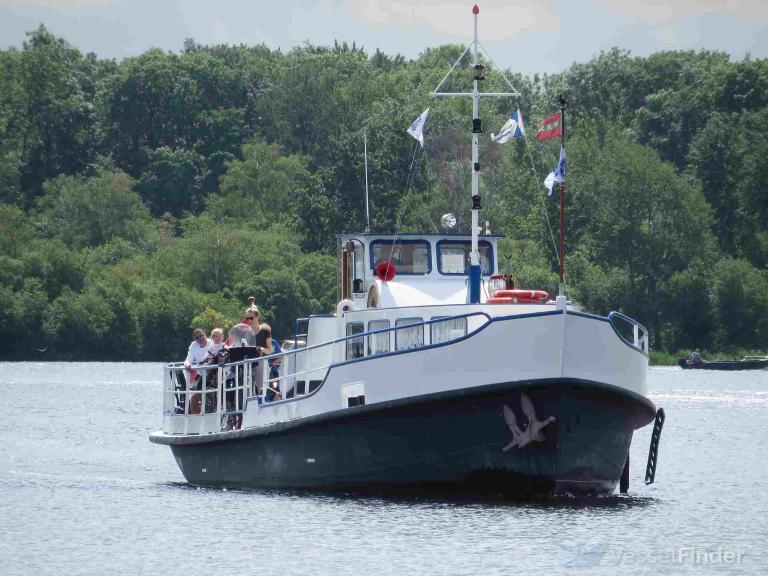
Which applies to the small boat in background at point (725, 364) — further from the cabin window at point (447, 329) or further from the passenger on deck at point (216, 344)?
the cabin window at point (447, 329)

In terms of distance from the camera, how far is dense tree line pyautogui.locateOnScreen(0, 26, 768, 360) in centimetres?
9306

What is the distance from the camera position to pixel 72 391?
2721 inches

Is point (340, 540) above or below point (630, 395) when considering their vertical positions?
below

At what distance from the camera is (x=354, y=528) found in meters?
25.5

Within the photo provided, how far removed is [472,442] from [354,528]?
2.14m

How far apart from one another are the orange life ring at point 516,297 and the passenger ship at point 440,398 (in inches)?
0.9

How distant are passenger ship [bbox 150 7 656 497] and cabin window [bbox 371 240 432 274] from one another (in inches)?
11.5

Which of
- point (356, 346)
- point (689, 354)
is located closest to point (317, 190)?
point (689, 354)

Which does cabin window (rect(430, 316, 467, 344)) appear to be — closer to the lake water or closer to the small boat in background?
the lake water

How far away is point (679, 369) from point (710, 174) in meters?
17.3

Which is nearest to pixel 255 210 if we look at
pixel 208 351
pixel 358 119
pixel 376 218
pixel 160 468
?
pixel 358 119

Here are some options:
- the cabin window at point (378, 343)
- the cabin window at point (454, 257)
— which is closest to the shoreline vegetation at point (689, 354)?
the cabin window at point (454, 257)

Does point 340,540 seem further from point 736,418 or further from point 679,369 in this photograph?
point 679,369

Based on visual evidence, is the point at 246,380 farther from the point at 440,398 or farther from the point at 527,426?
the point at 527,426
